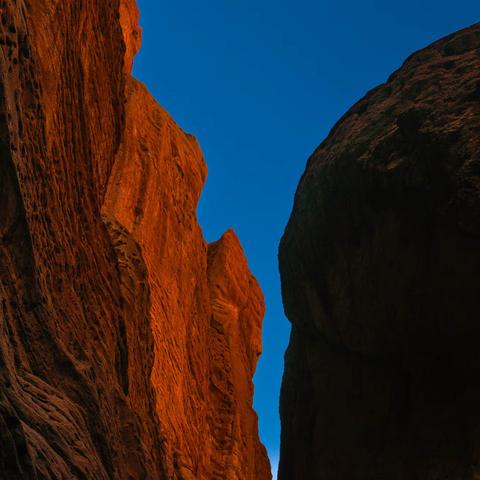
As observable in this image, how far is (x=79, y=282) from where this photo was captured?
862 centimetres

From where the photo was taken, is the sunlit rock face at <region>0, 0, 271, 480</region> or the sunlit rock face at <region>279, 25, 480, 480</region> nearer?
the sunlit rock face at <region>0, 0, 271, 480</region>

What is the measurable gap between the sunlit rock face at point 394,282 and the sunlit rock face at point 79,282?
3.92 meters

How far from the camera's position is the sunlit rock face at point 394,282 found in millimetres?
14156

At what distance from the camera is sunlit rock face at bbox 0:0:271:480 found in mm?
5816

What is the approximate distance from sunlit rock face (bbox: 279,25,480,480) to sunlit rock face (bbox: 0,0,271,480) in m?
3.92

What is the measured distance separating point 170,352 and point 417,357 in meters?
6.61

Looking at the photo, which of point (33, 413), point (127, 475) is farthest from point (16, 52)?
point (127, 475)

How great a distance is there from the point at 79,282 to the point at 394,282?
9.21 m

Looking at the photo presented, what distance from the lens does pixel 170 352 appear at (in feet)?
57.1

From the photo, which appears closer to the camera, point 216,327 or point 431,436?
point 431,436

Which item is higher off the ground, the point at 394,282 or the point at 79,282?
the point at 394,282

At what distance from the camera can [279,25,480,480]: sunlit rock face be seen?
46.4 ft

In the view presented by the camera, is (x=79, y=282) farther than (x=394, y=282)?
No

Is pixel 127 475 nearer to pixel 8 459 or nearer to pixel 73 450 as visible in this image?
pixel 73 450
